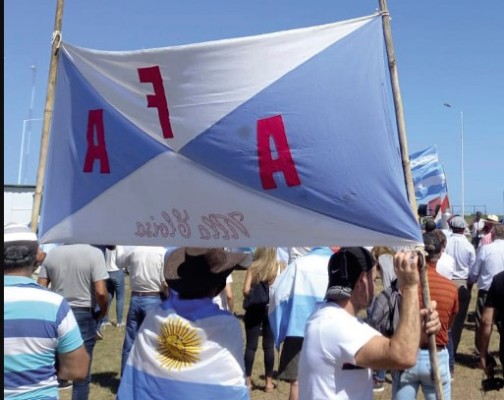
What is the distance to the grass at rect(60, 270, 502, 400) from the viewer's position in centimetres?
662

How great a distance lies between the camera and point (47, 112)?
12.1 ft

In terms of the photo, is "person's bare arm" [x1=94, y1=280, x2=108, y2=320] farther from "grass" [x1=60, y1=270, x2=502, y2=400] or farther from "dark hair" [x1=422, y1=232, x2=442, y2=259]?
"dark hair" [x1=422, y1=232, x2=442, y2=259]

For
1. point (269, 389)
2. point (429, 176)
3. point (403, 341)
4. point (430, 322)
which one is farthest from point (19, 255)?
point (429, 176)

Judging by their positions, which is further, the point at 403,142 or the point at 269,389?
the point at 269,389

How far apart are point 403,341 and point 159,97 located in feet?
6.07

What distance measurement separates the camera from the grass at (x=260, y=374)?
662 cm

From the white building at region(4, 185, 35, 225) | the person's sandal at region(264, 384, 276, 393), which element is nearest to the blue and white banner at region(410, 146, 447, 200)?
the person's sandal at region(264, 384, 276, 393)

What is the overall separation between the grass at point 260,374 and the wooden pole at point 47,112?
3509mm

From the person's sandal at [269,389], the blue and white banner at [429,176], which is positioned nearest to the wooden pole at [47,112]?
the person's sandal at [269,389]

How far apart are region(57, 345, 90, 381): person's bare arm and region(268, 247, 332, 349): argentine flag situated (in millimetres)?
2272

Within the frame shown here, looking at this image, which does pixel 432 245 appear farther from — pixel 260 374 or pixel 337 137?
pixel 260 374

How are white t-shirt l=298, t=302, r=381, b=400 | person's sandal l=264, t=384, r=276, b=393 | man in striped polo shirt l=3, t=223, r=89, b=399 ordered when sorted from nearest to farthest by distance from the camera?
white t-shirt l=298, t=302, r=381, b=400
man in striped polo shirt l=3, t=223, r=89, b=399
person's sandal l=264, t=384, r=276, b=393

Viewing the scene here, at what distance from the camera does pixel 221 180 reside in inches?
126

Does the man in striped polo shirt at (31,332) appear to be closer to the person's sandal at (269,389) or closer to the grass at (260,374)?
the grass at (260,374)
